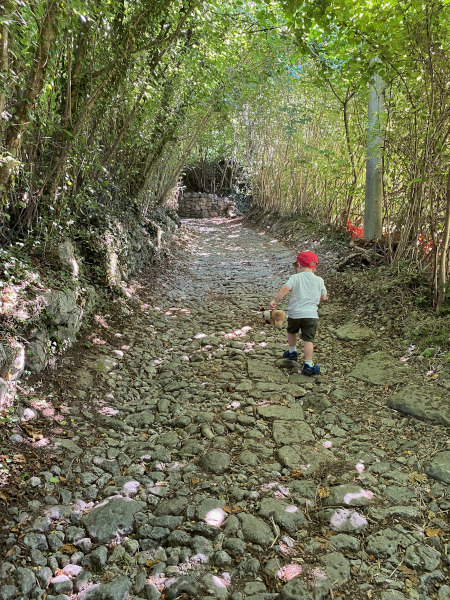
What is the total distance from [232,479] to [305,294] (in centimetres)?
208

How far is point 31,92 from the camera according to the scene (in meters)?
3.19

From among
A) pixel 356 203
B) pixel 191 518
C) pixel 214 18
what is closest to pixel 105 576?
pixel 191 518

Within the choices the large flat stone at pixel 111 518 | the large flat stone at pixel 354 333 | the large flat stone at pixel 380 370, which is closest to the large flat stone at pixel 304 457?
the large flat stone at pixel 111 518

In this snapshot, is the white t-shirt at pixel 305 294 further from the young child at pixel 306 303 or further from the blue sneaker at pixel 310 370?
the blue sneaker at pixel 310 370

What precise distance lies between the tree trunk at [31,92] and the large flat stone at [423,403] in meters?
3.79

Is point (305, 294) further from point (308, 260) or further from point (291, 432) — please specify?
point (291, 432)

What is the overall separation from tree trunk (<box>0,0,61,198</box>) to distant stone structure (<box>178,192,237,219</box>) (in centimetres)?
1842

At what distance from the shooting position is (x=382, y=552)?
201 cm

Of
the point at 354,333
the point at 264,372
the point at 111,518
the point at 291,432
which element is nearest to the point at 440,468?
the point at 291,432

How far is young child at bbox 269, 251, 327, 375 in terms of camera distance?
13.1 ft

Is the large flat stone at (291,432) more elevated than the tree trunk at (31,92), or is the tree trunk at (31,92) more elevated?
the tree trunk at (31,92)

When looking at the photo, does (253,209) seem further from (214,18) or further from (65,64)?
(65,64)

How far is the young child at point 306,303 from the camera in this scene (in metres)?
3.99

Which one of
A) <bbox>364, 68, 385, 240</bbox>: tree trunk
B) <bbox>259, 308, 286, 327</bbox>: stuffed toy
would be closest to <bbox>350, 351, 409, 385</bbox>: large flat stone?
<bbox>259, 308, 286, 327</bbox>: stuffed toy
